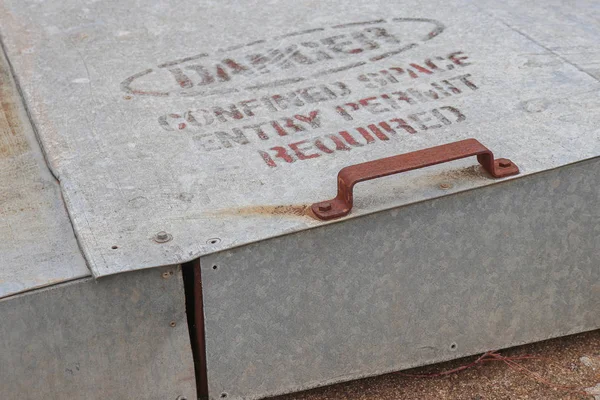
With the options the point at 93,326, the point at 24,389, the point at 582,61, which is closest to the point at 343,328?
the point at 93,326

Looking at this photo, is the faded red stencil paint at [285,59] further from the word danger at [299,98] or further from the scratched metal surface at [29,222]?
the scratched metal surface at [29,222]

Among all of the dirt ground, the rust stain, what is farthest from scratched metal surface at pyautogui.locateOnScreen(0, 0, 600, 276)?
the dirt ground

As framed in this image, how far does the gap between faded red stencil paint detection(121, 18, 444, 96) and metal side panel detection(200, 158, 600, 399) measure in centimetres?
57

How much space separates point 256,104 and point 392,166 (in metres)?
0.49

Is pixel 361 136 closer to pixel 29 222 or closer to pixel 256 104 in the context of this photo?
pixel 256 104

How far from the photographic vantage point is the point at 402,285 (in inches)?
66.9

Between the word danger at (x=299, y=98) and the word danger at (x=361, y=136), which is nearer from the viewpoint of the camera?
the word danger at (x=361, y=136)

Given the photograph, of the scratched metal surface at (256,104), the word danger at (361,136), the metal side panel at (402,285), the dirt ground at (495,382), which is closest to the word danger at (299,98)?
the scratched metal surface at (256,104)

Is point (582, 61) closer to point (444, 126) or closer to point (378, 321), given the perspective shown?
point (444, 126)

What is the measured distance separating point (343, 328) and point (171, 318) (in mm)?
332

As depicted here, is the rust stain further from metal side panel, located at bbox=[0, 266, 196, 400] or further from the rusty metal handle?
metal side panel, located at bbox=[0, 266, 196, 400]

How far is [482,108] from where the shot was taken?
6.22 feet

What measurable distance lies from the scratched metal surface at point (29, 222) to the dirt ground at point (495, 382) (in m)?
0.54

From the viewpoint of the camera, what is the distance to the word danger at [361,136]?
178cm
